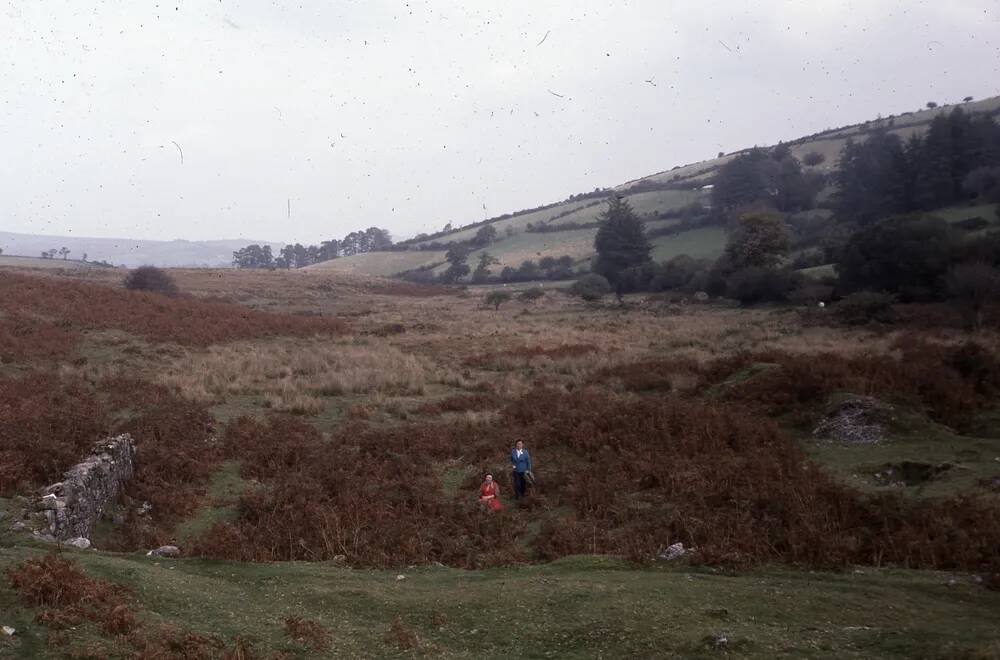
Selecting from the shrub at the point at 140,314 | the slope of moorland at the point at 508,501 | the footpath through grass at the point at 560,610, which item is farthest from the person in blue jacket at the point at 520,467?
the shrub at the point at 140,314

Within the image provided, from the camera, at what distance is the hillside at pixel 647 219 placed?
91.2m

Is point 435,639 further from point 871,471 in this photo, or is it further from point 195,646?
point 871,471

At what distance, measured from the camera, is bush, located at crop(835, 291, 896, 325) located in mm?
35369

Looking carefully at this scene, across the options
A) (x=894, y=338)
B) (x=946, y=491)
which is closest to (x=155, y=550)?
(x=946, y=491)

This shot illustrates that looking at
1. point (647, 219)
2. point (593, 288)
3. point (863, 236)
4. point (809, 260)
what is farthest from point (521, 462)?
point (647, 219)

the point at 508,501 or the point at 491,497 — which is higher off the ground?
the point at 491,497

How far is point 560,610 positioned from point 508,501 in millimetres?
6486

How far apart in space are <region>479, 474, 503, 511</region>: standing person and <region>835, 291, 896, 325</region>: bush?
27.4m

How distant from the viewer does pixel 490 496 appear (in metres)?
14.0

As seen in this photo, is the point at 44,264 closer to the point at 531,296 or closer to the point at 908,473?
the point at 531,296

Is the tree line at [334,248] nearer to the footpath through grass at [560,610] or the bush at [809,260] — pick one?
the bush at [809,260]

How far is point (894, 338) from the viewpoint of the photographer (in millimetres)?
27656

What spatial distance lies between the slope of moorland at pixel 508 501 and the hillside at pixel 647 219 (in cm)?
5847

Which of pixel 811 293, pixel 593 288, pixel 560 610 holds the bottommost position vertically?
pixel 593 288
